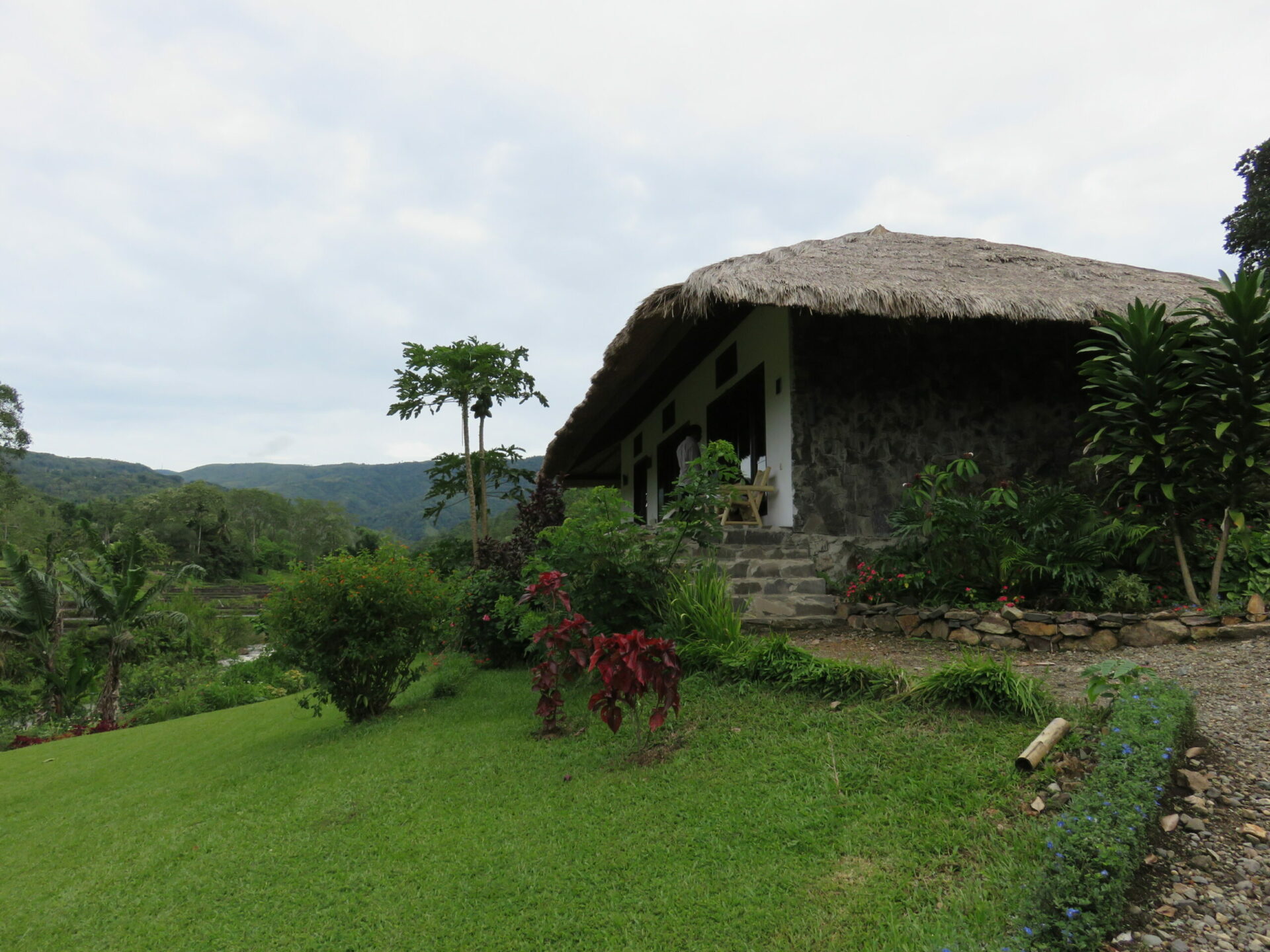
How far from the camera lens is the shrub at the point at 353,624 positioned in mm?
5328

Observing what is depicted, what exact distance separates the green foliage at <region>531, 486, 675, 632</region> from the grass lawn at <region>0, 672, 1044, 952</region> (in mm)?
826

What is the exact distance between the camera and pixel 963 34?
7.30 meters

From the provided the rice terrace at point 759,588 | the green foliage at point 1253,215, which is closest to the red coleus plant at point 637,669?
the rice terrace at point 759,588

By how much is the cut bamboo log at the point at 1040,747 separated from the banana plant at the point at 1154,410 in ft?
9.77

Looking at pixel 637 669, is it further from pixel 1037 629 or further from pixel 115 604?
pixel 115 604

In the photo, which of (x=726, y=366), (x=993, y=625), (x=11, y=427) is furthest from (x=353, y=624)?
(x=11, y=427)

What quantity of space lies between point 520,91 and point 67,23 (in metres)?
3.89

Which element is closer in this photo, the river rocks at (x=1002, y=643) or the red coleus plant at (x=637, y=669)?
the red coleus plant at (x=637, y=669)

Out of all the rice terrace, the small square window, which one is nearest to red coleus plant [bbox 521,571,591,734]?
the rice terrace

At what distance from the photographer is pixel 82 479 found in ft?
269

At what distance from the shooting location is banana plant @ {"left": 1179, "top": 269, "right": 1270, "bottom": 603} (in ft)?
15.8

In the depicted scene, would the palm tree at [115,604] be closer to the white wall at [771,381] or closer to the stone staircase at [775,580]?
the white wall at [771,381]

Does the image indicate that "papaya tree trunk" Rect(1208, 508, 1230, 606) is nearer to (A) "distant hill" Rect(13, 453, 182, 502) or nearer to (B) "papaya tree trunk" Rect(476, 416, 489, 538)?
(B) "papaya tree trunk" Rect(476, 416, 489, 538)

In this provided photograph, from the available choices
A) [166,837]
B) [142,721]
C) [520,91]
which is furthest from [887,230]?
[142,721]
